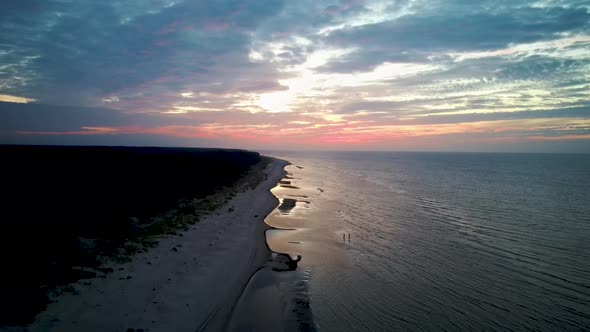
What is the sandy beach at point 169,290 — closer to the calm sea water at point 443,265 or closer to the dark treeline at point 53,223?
the dark treeline at point 53,223

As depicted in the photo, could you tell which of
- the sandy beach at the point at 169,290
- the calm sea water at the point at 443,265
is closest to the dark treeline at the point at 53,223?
the sandy beach at the point at 169,290

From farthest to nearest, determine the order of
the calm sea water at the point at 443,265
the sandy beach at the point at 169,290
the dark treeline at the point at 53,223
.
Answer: the calm sea water at the point at 443,265 → the dark treeline at the point at 53,223 → the sandy beach at the point at 169,290

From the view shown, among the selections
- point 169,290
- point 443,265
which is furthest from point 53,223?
point 443,265

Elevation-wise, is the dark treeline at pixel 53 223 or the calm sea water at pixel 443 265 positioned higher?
the dark treeline at pixel 53 223

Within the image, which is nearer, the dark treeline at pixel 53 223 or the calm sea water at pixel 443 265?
the dark treeline at pixel 53 223

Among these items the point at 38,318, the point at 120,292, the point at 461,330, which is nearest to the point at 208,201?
the point at 120,292

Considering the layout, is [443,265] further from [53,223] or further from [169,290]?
[53,223]

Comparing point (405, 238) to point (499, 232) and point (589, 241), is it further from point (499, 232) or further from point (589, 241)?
point (589, 241)

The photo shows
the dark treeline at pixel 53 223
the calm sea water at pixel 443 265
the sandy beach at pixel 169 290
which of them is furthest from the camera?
the calm sea water at pixel 443 265
